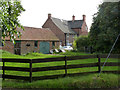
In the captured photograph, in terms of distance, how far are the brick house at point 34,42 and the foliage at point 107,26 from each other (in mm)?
10209

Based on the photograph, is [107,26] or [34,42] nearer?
[107,26]

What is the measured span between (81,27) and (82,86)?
3433 centimetres

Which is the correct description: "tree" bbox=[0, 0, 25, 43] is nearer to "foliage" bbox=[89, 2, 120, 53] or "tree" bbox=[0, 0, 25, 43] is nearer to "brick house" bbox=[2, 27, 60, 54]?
"foliage" bbox=[89, 2, 120, 53]

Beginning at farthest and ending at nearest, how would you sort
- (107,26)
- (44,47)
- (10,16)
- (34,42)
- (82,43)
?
(82,43) < (44,47) < (34,42) < (107,26) < (10,16)

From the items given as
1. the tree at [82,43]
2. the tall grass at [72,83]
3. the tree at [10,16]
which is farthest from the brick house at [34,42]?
the tree at [10,16]

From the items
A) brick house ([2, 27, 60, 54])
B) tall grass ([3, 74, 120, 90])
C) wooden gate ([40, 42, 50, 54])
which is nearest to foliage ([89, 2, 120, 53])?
wooden gate ([40, 42, 50, 54])

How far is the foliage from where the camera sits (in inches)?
758

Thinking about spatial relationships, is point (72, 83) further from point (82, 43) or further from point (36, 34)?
point (82, 43)

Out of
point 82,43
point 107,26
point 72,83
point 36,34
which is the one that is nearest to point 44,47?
point 36,34

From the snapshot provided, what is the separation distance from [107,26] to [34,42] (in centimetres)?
1366

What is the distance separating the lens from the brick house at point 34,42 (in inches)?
1035

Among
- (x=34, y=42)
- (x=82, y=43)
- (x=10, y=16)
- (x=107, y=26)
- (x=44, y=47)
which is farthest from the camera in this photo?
(x=82, y=43)

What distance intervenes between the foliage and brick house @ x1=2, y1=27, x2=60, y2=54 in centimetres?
1021

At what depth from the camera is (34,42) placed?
30.0 metres
